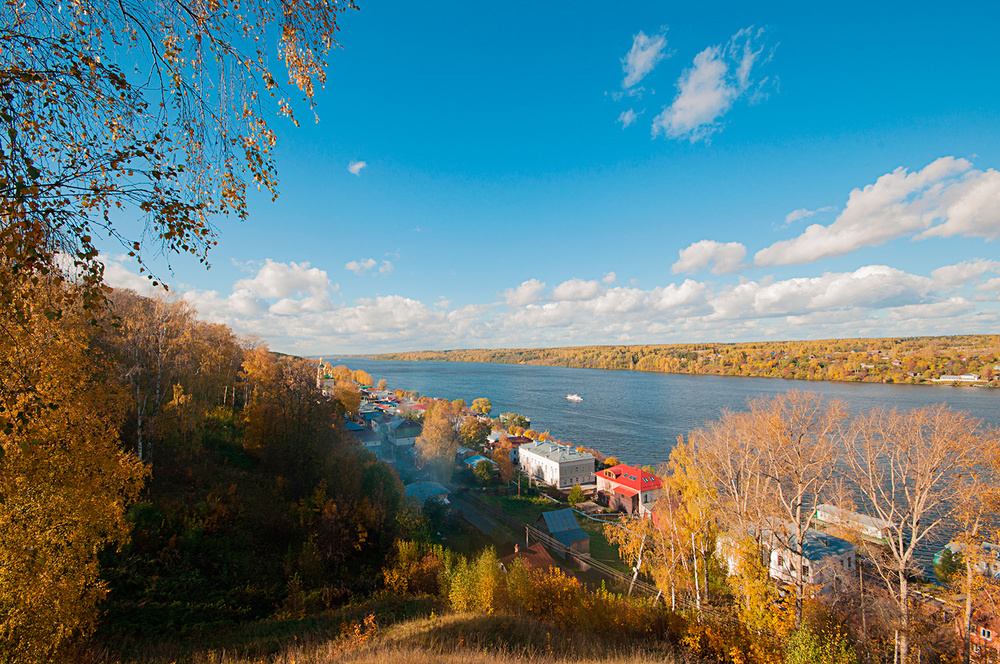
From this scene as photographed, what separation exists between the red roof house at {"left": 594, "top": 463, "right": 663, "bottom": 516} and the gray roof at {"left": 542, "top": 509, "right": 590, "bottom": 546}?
7.58 meters

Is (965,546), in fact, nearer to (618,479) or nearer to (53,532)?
(53,532)

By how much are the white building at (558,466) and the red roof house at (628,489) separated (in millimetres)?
2926

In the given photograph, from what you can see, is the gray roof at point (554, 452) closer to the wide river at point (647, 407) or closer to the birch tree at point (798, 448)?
the wide river at point (647, 407)

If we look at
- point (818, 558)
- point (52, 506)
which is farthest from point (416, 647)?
point (818, 558)

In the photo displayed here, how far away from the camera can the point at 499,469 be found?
40.7 meters

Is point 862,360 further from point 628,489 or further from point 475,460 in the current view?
point 475,460

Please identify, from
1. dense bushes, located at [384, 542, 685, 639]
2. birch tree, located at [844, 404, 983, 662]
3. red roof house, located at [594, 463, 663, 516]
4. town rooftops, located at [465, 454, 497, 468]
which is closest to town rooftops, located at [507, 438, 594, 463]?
red roof house, located at [594, 463, 663, 516]

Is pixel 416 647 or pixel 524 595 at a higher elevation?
pixel 416 647

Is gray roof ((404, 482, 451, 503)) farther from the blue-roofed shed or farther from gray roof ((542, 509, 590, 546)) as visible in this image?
gray roof ((542, 509, 590, 546))

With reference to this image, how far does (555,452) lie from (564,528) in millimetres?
15331

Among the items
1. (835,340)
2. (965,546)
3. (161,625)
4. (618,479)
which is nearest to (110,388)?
(161,625)

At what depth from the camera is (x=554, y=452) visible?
135 ft

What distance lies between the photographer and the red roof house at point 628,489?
32500mm

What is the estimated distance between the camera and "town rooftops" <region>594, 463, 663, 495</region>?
33094 mm
